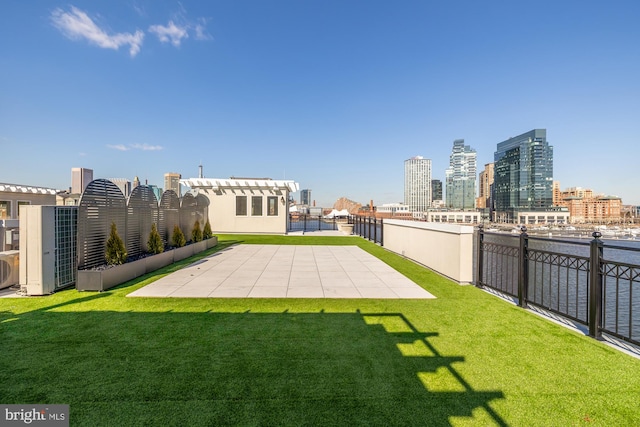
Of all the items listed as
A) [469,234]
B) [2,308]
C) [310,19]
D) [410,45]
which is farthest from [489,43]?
[2,308]

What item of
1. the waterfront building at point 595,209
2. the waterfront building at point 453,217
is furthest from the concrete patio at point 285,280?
the waterfront building at point 595,209

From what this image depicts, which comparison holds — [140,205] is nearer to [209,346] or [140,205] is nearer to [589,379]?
[209,346]

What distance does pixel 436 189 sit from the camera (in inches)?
7160

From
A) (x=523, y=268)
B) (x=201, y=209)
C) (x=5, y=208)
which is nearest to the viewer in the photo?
(x=523, y=268)

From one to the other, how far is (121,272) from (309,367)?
5.86 metres

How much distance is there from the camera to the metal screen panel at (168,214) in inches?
383

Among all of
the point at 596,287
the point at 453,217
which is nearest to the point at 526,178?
the point at 453,217

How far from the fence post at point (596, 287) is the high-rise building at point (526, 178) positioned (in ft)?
303

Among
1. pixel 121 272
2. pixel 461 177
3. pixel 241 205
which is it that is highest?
pixel 461 177

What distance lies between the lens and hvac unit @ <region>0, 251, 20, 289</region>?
571 centimetres

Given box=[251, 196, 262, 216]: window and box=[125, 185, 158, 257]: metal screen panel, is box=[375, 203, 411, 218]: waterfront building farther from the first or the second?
box=[125, 185, 158, 257]: metal screen panel

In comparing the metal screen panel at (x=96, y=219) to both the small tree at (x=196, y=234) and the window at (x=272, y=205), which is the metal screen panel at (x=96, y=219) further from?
the window at (x=272, y=205)

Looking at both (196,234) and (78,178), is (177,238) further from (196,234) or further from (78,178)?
(78,178)

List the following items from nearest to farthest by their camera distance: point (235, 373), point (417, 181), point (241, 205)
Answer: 1. point (235, 373)
2. point (241, 205)
3. point (417, 181)
